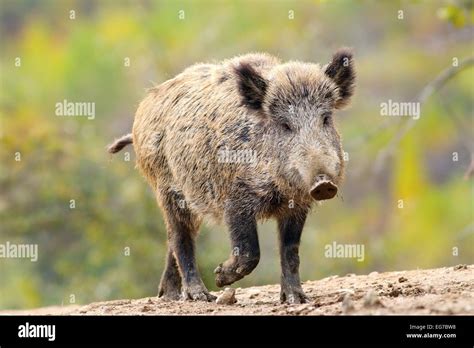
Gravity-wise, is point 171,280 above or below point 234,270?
above

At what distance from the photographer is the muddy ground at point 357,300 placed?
8.80 metres

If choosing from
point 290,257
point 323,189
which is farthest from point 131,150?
point 323,189

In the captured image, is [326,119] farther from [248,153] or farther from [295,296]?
[295,296]

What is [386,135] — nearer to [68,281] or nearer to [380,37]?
[380,37]

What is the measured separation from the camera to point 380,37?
43844mm

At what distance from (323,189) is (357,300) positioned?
1.03 metres

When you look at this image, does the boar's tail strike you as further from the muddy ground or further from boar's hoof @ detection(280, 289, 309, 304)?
boar's hoof @ detection(280, 289, 309, 304)

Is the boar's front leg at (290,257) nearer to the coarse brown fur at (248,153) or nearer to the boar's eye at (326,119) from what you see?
the coarse brown fur at (248,153)

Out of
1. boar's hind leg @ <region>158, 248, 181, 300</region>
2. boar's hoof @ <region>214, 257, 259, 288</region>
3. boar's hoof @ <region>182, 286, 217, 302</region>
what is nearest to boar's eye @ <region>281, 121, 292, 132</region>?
boar's hoof @ <region>214, 257, 259, 288</region>

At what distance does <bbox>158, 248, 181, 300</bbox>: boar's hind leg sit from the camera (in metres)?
12.3

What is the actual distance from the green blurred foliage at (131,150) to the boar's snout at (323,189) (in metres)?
2.37

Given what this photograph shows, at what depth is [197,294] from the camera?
11703 millimetres

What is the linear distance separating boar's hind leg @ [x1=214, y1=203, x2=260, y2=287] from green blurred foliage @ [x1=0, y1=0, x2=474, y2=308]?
105 centimetres

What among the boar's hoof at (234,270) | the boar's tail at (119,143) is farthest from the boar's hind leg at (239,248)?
the boar's tail at (119,143)
